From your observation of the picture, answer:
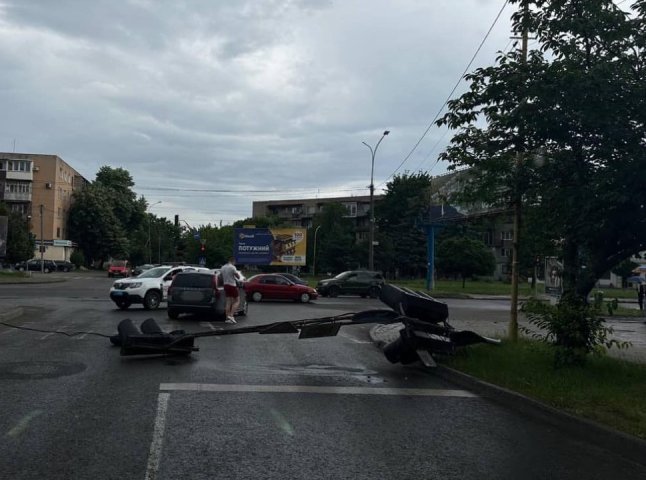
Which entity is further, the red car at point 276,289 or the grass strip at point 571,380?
the red car at point 276,289

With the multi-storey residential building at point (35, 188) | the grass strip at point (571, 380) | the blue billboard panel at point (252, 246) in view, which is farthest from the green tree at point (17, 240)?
the grass strip at point (571, 380)

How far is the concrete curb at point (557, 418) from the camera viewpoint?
6.08m

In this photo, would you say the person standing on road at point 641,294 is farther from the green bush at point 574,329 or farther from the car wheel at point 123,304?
the car wheel at point 123,304

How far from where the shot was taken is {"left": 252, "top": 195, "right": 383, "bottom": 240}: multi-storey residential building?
10852 centimetres

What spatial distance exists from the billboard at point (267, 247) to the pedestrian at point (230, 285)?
39.1 m

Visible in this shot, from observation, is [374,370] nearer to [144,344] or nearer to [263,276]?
[144,344]

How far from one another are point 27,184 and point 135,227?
22740 mm

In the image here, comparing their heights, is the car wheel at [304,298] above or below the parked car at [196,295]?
below

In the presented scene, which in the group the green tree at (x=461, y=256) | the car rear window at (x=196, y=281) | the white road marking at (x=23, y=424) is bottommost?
the white road marking at (x=23, y=424)

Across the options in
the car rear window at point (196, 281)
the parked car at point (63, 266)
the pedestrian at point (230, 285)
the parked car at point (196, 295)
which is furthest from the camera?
the parked car at point (63, 266)

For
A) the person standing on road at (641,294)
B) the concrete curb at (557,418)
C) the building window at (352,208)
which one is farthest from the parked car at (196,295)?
the building window at (352,208)

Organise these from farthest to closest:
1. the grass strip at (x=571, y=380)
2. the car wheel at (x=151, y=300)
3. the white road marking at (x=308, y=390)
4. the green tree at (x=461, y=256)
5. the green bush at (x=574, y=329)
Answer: the green tree at (x=461, y=256)
the car wheel at (x=151, y=300)
the green bush at (x=574, y=329)
the white road marking at (x=308, y=390)
the grass strip at (x=571, y=380)

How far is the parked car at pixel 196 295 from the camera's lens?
18.2 metres

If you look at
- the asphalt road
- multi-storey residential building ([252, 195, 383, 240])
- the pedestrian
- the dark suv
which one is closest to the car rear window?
the pedestrian
